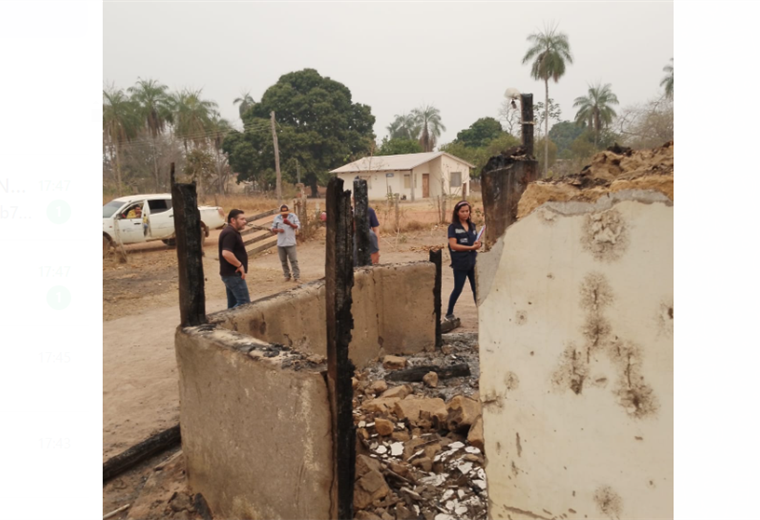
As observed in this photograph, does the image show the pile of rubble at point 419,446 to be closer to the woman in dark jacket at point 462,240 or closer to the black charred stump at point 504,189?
the woman in dark jacket at point 462,240

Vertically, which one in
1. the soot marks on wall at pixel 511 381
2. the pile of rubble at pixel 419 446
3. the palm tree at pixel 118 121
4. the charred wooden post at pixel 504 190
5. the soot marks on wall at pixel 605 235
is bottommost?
the pile of rubble at pixel 419 446

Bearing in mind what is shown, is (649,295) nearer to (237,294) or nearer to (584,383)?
(584,383)

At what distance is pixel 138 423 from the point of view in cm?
511

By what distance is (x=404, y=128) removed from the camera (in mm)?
56938

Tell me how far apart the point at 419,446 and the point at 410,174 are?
29.0 metres

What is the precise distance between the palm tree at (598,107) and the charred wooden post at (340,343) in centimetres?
3774

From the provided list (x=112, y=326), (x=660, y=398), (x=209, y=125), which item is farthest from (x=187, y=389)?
(x=209, y=125)

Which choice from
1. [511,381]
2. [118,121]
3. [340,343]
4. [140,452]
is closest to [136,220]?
[140,452]

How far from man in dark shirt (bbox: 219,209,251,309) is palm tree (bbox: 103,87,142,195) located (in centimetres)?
2597

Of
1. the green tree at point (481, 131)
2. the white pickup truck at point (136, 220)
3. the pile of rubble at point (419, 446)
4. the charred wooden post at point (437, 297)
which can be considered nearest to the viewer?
the pile of rubble at point (419, 446)

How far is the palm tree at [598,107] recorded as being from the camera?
3666 cm

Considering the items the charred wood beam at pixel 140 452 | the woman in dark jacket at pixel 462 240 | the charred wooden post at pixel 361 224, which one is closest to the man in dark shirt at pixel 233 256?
the charred wooden post at pixel 361 224

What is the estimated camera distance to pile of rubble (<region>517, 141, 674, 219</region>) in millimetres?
1749

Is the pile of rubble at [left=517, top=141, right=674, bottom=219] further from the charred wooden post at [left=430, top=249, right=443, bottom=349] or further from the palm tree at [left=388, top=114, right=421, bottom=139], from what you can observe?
the palm tree at [left=388, top=114, right=421, bottom=139]
